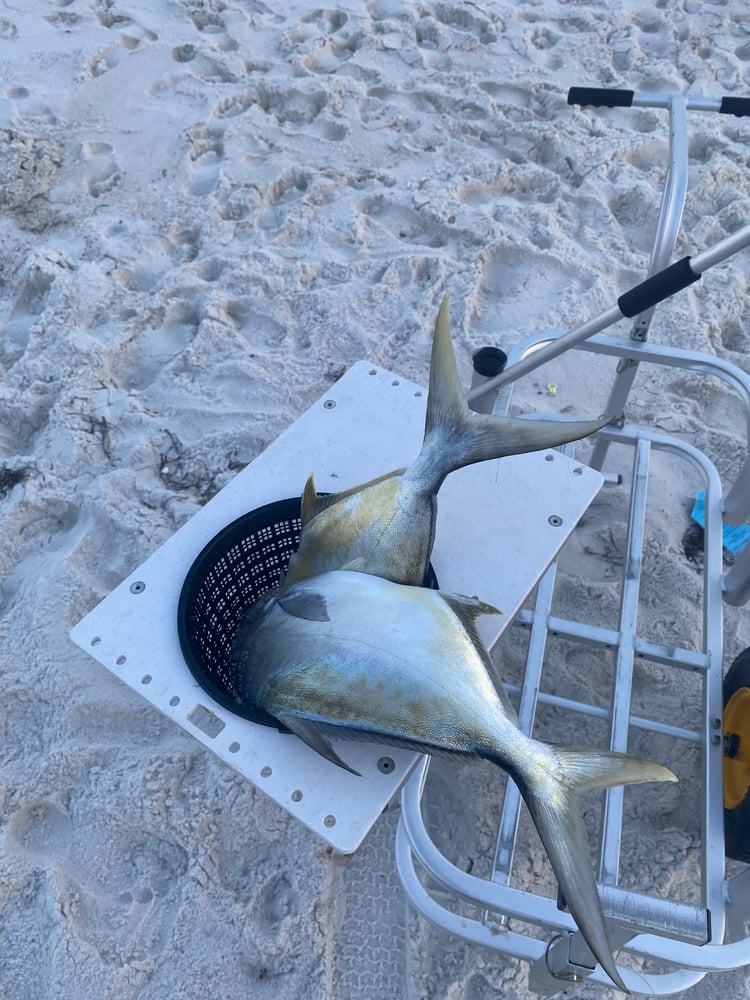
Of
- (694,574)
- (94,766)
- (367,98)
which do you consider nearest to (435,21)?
(367,98)

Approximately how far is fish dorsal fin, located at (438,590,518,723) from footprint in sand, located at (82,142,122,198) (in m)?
2.63

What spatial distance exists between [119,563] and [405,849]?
1072mm

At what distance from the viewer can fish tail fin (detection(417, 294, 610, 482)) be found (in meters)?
1.19

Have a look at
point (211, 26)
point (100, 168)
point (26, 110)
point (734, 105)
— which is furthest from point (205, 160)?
point (734, 105)

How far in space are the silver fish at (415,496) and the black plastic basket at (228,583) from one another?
83 millimetres

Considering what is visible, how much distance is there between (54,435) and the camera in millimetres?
2139

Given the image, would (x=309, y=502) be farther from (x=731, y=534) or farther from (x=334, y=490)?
(x=731, y=534)

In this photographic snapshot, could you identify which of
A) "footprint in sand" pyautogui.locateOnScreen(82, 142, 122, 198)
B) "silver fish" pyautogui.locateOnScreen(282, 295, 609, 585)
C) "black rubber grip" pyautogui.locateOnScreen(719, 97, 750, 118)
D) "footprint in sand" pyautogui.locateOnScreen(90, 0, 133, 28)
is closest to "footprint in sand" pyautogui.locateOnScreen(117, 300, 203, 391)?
"footprint in sand" pyautogui.locateOnScreen(82, 142, 122, 198)

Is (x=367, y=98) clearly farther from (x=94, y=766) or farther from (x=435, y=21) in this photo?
(x=94, y=766)

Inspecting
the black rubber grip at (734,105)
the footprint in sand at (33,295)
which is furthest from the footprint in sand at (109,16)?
the black rubber grip at (734,105)

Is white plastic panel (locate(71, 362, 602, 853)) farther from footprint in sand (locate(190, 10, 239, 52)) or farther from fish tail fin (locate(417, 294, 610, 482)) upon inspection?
footprint in sand (locate(190, 10, 239, 52))

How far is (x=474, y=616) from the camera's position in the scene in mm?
1159

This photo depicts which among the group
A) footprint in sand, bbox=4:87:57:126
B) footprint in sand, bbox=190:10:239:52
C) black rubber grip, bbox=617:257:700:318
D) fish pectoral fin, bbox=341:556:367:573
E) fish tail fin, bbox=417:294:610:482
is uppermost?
black rubber grip, bbox=617:257:700:318

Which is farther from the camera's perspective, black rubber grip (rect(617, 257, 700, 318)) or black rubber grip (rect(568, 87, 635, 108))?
black rubber grip (rect(568, 87, 635, 108))
